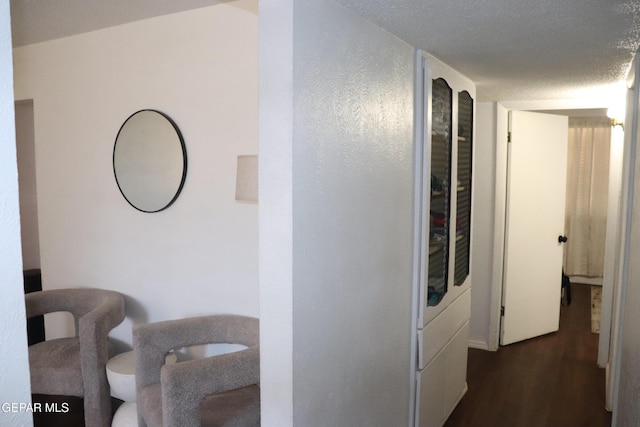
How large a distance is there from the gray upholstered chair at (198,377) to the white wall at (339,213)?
53 cm

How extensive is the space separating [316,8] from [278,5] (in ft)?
0.52

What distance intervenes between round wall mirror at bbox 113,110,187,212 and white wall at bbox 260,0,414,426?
1365 mm

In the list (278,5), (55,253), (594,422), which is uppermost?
(278,5)

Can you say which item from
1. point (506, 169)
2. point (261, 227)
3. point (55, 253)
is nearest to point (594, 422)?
point (506, 169)

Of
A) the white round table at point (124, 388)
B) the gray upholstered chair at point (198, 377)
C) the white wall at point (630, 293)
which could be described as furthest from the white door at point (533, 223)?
the white round table at point (124, 388)

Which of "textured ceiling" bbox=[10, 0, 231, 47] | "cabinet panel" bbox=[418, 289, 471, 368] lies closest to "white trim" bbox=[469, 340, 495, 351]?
"cabinet panel" bbox=[418, 289, 471, 368]

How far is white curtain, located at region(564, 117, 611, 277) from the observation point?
6727 millimetres

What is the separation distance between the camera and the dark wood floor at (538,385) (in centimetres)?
331

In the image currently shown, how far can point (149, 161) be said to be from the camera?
3172mm

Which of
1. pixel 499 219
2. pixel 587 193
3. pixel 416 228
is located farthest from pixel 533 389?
pixel 587 193

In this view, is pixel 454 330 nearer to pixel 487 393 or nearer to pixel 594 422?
pixel 487 393

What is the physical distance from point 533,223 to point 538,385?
148cm

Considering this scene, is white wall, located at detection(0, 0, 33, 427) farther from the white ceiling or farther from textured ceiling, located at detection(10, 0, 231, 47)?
textured ceiling, located at detection(10, 0, 231, 47)

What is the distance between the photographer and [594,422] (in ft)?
10.7
